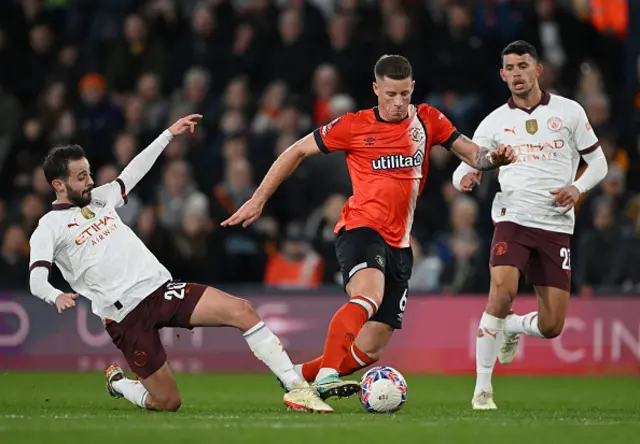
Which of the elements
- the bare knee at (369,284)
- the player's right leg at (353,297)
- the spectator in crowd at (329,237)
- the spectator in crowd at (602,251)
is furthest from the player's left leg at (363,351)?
the spectator in crowd at (602,251)

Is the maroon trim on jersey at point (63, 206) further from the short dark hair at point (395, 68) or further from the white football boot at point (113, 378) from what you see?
the short dark hair at point (395, 68)

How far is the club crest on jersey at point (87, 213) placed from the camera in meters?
9.17

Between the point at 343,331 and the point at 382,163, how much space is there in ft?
A: 4.57

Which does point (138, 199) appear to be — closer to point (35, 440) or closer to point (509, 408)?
point (509, 408)

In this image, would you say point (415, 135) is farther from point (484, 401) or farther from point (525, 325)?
point (484, 401)

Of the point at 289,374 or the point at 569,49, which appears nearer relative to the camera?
the point at 289,374

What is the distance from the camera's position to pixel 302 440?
6949 mm

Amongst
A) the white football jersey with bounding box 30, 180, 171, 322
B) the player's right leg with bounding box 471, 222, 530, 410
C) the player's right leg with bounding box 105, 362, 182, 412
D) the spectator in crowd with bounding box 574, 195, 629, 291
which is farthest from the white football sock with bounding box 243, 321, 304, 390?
the spectator in crowd with bounding box 574, 195, 629, 291

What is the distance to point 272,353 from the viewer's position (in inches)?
352

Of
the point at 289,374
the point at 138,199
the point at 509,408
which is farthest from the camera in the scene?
the point at 138,199

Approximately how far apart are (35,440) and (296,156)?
10.4 ft

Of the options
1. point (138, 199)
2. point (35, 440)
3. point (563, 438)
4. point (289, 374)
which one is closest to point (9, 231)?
point (138, 199)

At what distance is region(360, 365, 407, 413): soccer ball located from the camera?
8.77m

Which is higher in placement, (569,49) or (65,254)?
(569,49)
